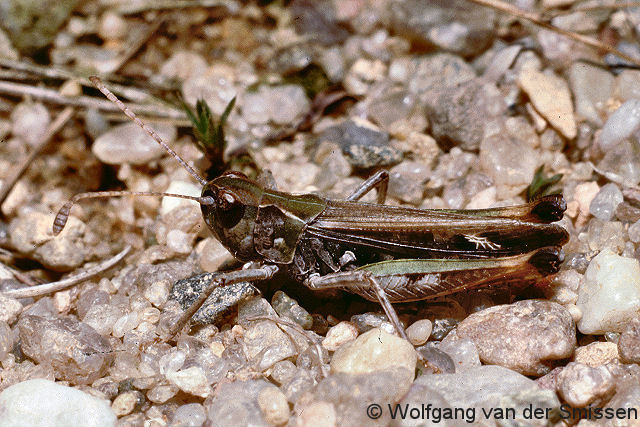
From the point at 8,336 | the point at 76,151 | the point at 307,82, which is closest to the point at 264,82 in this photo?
the point at 307,82

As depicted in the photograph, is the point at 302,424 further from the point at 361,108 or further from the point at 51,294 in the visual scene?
the point at 361,108

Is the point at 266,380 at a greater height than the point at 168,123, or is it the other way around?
the point at 168,123

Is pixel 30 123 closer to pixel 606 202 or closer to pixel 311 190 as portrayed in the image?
pixel 311 190

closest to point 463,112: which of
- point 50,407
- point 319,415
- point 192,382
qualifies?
point 319,415

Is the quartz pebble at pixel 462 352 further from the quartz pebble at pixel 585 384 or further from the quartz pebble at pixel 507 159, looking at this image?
the quartz pebble at pixel 507 159

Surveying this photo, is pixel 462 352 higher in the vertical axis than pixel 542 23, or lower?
lower

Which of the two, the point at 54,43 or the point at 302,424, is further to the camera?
the point at 54,43
